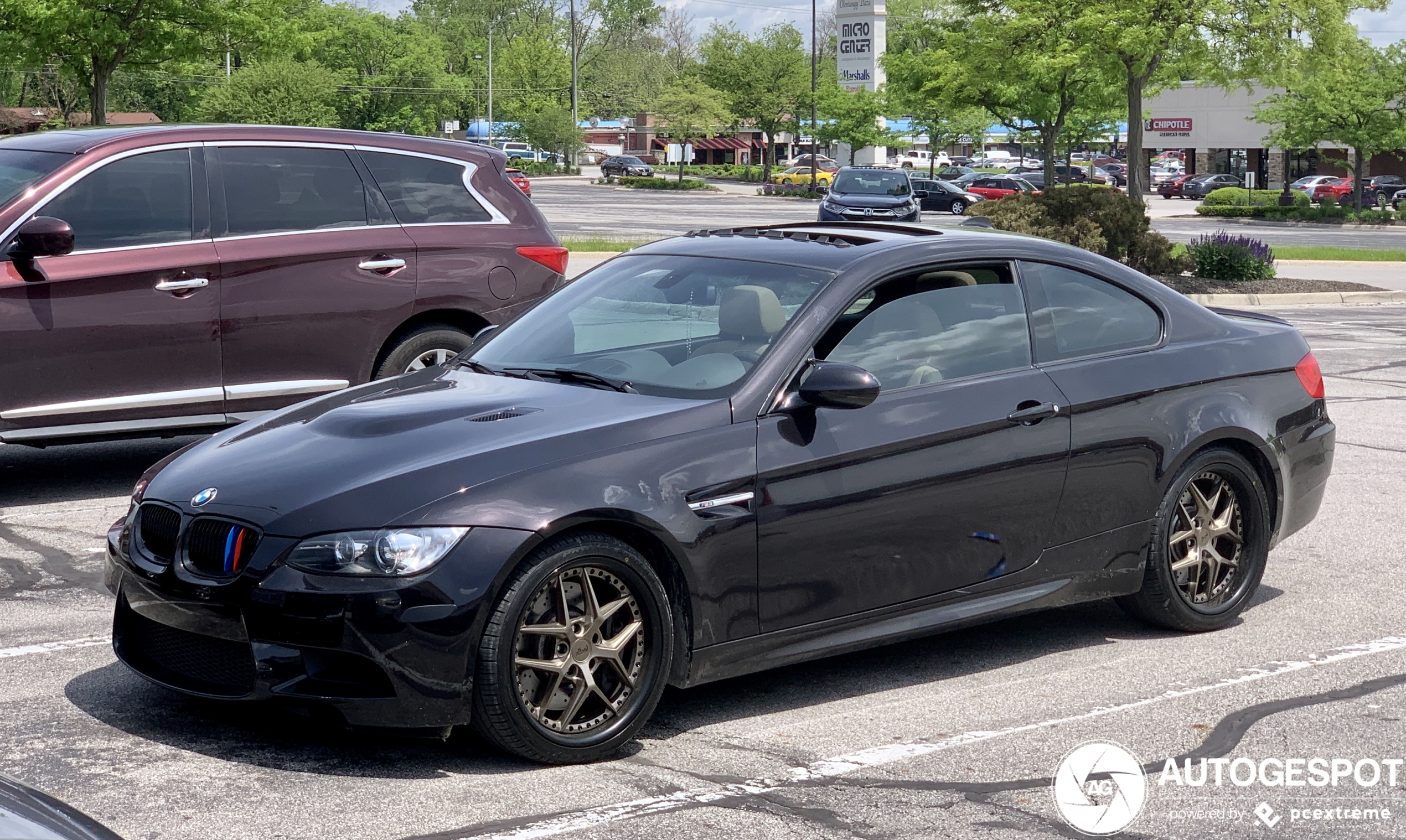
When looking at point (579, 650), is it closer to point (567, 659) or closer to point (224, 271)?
point (567, 659)

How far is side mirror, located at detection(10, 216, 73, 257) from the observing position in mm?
7344

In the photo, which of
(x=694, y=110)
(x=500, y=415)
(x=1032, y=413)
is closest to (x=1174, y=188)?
(x=694, y=110)

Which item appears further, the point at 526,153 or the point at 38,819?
the point at 526,153

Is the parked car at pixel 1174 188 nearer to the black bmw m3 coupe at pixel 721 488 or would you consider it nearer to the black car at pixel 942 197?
the black car at pixel 942 197

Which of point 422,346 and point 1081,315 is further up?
point 1081,315

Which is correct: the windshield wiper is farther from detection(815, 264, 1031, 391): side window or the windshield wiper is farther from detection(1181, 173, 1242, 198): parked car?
detection(1181, 173, 1242, 198): parked car

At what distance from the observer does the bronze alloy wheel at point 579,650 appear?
4344mm

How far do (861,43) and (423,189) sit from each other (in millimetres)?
68511

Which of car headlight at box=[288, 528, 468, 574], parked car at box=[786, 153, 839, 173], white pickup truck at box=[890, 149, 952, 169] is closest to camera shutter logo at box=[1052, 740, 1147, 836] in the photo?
car headlight at box=[288, 528, 468, 574]

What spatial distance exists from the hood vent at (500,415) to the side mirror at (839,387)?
0.86m

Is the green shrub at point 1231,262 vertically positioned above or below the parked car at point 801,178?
below

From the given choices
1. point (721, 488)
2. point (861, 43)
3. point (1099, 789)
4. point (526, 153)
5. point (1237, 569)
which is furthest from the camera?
point (526, 153)

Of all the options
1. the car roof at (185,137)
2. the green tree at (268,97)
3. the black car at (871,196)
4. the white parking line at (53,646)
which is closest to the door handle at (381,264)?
the car roof at (185,137)

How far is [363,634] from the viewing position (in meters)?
4.12
